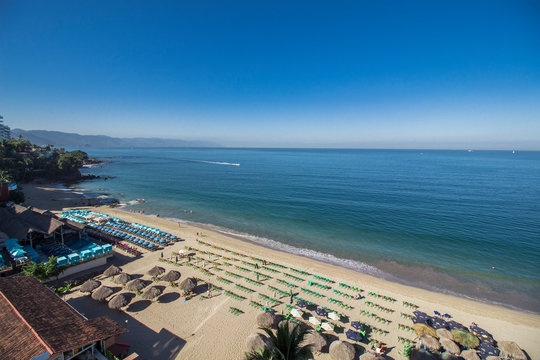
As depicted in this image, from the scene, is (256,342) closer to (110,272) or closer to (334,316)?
(334,316)

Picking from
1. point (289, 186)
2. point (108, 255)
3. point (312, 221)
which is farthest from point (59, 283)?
point (289, 186)

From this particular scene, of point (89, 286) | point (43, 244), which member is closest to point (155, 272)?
point (89, 286)

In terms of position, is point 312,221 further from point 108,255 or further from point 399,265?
point 108,255

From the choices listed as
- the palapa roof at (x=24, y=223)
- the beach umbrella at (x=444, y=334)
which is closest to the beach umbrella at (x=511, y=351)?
the beach umbrella at (x=444, y=334)

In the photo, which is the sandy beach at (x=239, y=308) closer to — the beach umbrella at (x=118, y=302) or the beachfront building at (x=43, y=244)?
the beach umbrella at (x=118, y=302)

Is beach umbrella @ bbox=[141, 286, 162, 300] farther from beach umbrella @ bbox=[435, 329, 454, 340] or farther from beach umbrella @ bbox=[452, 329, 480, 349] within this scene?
beach umbrella @ bbox=[452, 329, 480, 349]
